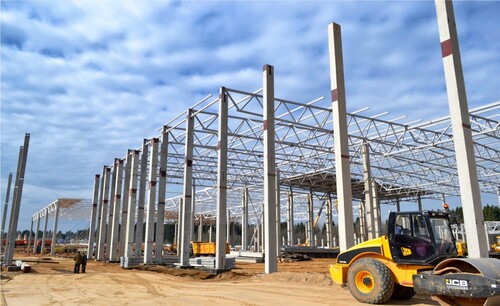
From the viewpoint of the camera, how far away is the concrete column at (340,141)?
48.0 ft

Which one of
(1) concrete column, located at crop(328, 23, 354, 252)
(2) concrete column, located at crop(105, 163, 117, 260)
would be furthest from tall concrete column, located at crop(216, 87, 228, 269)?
(2) concrete column, located at crop(105, 163, 117, 260)

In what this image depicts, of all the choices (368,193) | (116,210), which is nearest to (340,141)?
(368,193)

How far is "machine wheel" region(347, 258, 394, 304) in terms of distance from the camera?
393 inches

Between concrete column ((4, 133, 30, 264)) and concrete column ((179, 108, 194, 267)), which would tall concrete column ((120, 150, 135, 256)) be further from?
concrete column ((179, 108, 194, 267))

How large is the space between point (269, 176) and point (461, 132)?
846 cm

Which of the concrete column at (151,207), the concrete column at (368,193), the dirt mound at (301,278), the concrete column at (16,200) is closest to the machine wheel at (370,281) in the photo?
the dirt mound at (301,278)

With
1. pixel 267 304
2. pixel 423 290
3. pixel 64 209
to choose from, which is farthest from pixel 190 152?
pixel 64 209

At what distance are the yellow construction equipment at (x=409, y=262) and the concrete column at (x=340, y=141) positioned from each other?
332cm

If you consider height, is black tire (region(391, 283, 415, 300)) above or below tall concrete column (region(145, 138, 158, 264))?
below

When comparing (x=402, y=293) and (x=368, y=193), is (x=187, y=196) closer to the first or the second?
(x=368, y=193)

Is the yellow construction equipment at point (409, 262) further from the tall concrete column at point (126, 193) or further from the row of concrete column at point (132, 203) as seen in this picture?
the tall concrete column at point (126, 193)

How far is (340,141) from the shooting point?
14922mm

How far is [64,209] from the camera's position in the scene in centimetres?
6850

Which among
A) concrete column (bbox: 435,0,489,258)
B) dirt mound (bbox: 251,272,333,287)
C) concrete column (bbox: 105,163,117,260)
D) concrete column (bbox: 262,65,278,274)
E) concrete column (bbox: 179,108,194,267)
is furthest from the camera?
concrete column (bbox: 105,163,117,260)
